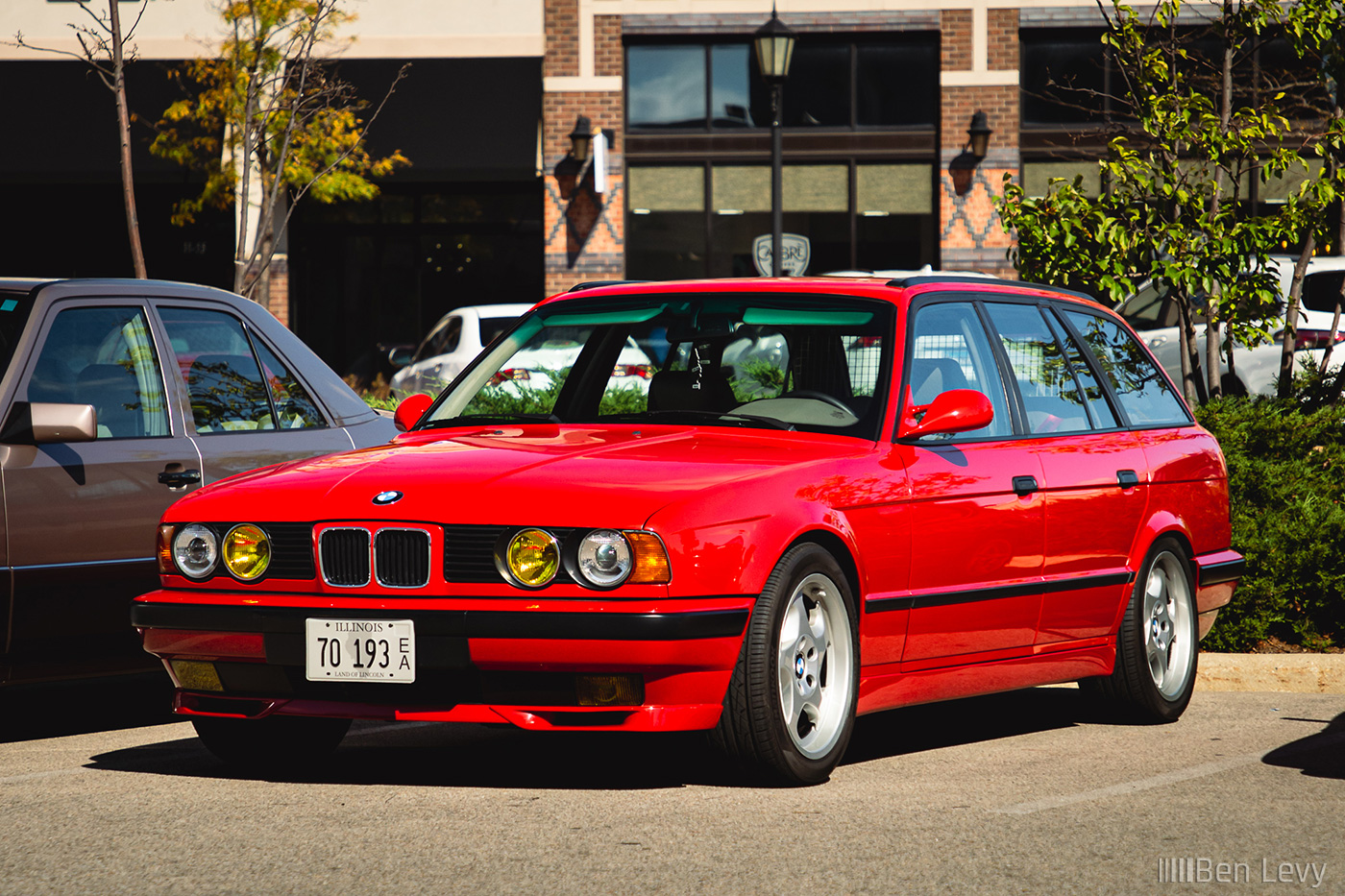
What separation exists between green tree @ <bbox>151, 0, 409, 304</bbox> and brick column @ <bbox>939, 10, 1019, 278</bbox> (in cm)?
775

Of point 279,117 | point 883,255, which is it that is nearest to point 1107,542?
point 279,117

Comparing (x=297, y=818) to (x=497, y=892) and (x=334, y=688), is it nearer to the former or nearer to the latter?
(x=334, y=688)

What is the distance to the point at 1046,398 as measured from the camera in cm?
707

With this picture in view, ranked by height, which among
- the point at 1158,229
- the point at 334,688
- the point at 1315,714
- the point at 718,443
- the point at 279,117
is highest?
the point at 279,117

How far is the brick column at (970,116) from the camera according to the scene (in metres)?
25.7

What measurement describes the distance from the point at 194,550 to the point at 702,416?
5.83ft

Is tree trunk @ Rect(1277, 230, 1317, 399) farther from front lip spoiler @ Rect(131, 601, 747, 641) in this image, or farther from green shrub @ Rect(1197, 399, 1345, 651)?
front lip spoiler @ Rect(131, 601, 747, 641)

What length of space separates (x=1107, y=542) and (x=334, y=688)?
127 inches

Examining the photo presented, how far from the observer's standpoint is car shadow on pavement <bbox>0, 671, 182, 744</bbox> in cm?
712

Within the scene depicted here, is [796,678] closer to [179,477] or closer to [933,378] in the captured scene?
[933,378]

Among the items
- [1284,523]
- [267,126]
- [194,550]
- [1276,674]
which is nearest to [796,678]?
[194,550]

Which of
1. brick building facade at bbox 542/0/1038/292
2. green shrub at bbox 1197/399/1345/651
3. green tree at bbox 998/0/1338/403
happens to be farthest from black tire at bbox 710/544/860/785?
brick building facade at bbox 542/0/1038/292

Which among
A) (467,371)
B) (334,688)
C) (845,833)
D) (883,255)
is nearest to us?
(845,833)

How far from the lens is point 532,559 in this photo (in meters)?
5.13
